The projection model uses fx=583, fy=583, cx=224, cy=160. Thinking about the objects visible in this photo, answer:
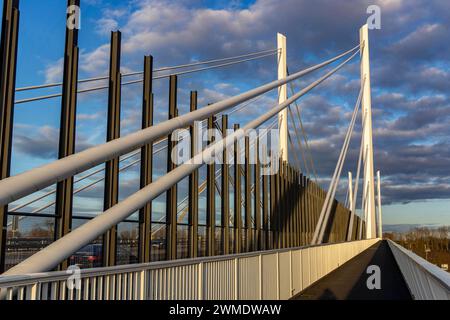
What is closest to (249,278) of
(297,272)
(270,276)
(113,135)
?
(270,276)

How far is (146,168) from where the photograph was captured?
11.4 m

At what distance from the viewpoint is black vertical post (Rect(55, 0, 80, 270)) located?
886cm

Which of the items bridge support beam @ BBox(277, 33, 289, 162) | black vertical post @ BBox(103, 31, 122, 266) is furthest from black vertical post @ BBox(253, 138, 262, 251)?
black vertical post @ BBox(103, 31, 122, 266)

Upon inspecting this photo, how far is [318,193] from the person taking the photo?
33125 millimetres

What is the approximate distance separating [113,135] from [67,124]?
4.13 feet

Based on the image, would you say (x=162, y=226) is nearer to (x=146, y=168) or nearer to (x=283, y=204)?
(x=146, y=168)

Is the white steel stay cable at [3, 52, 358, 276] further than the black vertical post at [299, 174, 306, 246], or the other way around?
the black vertical post at [299, 174, 306, 246]

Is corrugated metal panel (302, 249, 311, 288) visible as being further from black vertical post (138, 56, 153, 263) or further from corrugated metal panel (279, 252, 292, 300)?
black vertical post (138, 56, 153, 263)

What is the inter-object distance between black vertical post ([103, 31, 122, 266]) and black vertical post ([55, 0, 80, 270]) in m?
1.11

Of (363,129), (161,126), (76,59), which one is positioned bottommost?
(161,126)

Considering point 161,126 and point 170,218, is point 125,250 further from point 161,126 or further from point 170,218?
point 161,126

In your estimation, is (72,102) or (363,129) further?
(363,129)

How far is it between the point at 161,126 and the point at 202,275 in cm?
223
